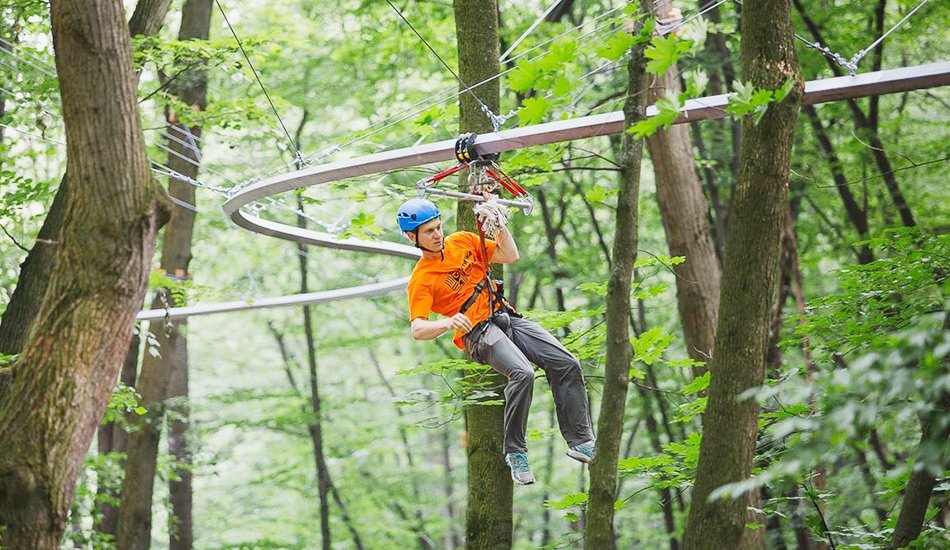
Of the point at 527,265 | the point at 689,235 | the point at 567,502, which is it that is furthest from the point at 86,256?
the point at 527,265

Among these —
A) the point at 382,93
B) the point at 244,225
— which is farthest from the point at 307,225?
the point at 244,225

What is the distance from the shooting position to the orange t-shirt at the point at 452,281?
4672 mm

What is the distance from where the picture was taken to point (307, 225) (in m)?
16.1

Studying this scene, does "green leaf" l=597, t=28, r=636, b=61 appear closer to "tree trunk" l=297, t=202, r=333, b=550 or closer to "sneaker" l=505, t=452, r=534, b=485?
"sneaker" l=505, t=452, r=534, b=485

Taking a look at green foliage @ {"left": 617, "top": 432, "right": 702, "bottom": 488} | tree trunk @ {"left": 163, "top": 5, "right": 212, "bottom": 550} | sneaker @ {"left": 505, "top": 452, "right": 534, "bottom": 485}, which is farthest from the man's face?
tree trunk @ {"left": 163, "top": 5, "right": 212, "bottom": 550}

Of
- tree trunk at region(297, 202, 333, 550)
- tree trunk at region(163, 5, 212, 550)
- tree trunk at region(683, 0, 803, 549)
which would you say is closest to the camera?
tree trunk at region(683, 0, 803, 549)

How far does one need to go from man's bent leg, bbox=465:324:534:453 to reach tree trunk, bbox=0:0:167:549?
5.23 ft

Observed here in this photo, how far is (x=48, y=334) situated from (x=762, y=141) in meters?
2.77

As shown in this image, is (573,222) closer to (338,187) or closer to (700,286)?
(700,286)

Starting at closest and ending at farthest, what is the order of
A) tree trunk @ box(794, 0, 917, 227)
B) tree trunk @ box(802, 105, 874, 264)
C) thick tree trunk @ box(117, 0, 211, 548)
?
thick tree trunk @ box(117, 0, 211, 548) < tree trunk @ box(794, 0, 917, 227) < tree trunk @ box(802, 105, 874, 264)

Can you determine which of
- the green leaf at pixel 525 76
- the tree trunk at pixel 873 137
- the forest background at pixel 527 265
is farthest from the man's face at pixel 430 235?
the tree trunk at pixel 873 137

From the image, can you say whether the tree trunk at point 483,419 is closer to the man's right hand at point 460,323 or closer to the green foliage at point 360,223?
the green foliage at point 360,223

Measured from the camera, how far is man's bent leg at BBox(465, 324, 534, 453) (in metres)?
4.60

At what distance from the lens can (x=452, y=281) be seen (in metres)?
4.71
